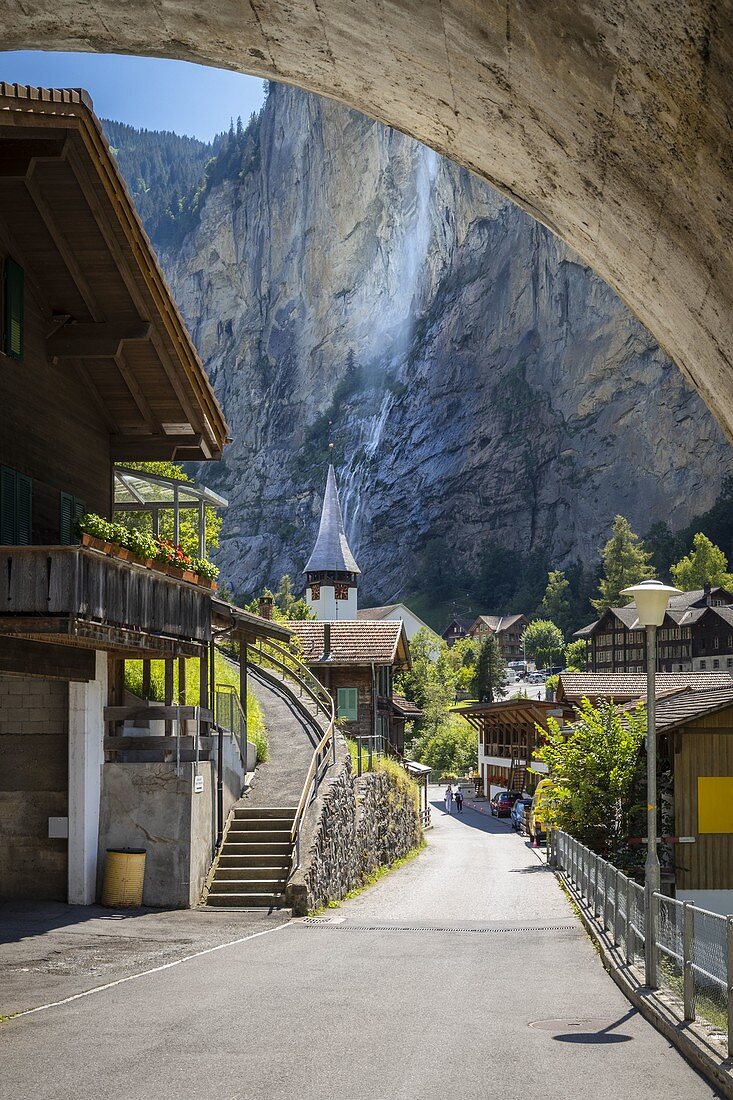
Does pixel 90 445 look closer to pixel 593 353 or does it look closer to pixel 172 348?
pixel 172 348

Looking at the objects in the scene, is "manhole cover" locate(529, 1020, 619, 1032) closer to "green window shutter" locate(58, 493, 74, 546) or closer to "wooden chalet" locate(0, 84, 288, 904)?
"wooden chalet" locate(0, 84, 288, 904)

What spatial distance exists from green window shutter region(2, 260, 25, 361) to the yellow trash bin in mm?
7568

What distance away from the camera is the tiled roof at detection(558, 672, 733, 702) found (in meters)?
51.2

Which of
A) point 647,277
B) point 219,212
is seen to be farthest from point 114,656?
point 219,212

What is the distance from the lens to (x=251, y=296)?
174m

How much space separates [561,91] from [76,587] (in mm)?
11742

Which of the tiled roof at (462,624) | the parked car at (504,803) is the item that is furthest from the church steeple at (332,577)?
the tiled roof at (462,624)

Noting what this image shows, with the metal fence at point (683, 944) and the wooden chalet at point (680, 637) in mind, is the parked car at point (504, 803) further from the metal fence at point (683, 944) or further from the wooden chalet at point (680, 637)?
the wooden chalet at point (680, 637)

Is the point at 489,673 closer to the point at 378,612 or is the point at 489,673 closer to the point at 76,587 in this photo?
the point at 378,612

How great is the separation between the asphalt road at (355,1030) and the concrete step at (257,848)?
419 cm

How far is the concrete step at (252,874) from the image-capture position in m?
20.0

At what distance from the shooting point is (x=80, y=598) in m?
15.1

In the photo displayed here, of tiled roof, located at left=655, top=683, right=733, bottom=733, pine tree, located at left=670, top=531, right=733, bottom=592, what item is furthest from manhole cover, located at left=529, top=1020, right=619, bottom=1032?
pine tree, located at left=670, top=531, right=733, bottom=592

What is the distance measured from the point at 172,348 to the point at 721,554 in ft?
356
